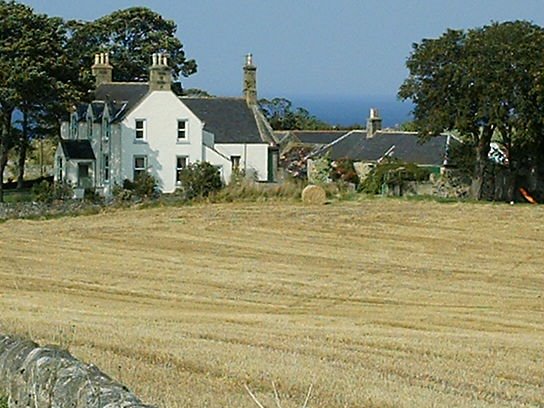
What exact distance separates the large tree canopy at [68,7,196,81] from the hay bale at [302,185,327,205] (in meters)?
41.6

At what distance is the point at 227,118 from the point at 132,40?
86.0ft

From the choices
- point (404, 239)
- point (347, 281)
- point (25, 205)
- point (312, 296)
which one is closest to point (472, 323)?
point (312, 296)

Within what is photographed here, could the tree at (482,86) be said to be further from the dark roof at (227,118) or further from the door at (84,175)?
the door at (84,175)

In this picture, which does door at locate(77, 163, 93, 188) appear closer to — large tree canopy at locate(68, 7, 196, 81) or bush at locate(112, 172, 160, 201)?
bush at locate(112, 172, 160, 201)

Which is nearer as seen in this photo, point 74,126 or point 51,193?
point 51,193

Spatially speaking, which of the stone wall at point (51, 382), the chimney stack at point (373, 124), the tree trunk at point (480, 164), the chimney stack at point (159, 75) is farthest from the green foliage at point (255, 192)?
the stone wall at point (51, 382)

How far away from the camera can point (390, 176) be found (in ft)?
193

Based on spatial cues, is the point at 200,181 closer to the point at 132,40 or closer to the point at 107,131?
the point at 107,131

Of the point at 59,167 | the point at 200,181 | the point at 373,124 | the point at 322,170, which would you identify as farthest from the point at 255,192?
the point at 373,124

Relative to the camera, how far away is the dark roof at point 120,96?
61.8m

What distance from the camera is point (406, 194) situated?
58.3 meters

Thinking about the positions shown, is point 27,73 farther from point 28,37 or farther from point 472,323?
point 472,323

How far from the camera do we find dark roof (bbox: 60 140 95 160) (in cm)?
6172

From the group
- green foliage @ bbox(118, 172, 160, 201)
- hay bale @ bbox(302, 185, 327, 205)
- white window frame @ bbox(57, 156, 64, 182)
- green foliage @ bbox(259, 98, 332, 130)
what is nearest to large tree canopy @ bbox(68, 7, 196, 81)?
green foliage @ bbox(259, 98, 332, 130)
